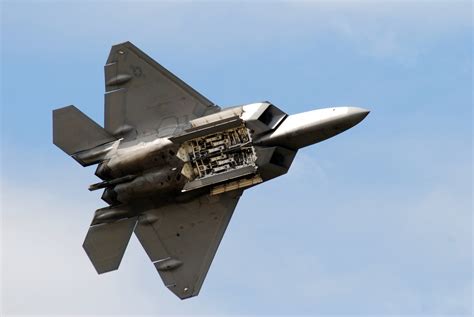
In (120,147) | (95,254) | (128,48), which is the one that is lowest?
(95,254)

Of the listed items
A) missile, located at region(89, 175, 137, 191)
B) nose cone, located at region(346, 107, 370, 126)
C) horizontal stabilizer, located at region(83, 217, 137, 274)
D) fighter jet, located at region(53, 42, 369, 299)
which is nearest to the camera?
nose cone, located at region(346, 107, 370, 126)

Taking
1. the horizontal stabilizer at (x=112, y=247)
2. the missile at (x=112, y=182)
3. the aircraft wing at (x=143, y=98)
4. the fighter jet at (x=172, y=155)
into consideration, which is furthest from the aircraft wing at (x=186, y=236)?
the aircraft wing at (x=143, y=98)

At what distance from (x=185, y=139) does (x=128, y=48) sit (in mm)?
4239

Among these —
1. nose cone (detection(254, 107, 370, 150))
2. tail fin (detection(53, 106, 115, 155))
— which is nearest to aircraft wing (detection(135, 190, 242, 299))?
nose cone (detection(254, 107, 370, 150))

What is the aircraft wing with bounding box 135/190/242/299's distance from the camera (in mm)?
40719

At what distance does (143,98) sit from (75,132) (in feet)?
8.10

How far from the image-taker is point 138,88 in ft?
137

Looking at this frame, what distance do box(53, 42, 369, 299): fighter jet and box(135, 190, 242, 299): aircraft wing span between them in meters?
0.03

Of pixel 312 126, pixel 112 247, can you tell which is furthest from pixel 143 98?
pixel 312 126

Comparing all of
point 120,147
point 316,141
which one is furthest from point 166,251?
point 316,141

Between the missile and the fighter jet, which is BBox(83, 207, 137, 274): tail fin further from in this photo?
the missile

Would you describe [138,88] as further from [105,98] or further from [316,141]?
[316,141]

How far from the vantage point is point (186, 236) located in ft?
135

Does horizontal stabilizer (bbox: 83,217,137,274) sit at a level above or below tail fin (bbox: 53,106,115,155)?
below
